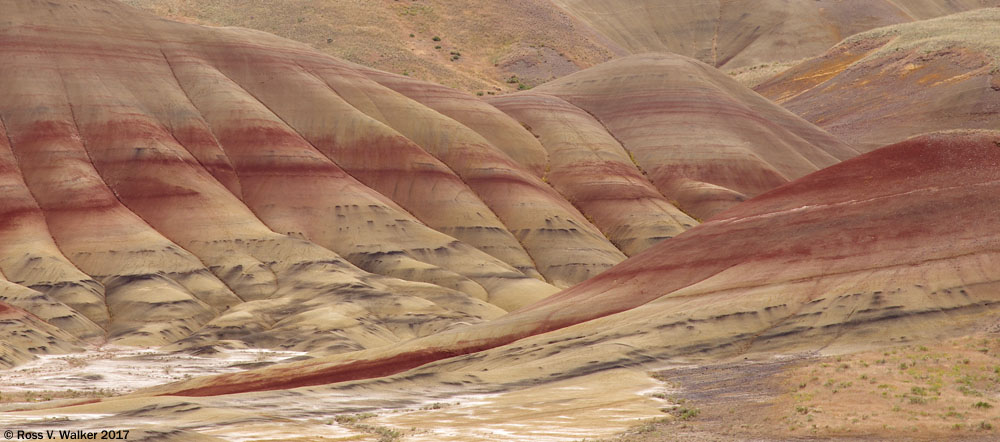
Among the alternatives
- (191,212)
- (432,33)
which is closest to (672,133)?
(191,212)

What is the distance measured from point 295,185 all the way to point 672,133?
46.1 meters

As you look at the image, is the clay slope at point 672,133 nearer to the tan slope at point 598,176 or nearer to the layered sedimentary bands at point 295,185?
the tan slope at point 598,176

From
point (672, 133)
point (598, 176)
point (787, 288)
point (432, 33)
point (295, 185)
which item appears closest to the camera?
point (787, 288)

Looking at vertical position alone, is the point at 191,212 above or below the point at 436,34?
below

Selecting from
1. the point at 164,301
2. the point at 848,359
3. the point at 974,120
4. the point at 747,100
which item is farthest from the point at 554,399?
the point at 974,120

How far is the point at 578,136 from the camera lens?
406ft

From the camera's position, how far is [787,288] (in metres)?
51.7

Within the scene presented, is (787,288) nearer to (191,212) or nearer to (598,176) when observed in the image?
(191,212)

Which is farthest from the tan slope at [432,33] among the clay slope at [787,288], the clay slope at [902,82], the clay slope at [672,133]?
the clay slope at [787,288]

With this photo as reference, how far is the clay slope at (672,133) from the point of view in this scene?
118m

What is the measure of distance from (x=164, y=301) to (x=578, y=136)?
5466 centimetres

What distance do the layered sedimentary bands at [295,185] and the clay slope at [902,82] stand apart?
2188 cm

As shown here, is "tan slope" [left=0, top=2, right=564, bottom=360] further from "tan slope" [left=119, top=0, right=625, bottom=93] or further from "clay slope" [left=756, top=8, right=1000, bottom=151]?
"clay slope" [left=756, top=8, right=1000, bottom=151]

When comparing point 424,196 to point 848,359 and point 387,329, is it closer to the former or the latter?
point 387,329
